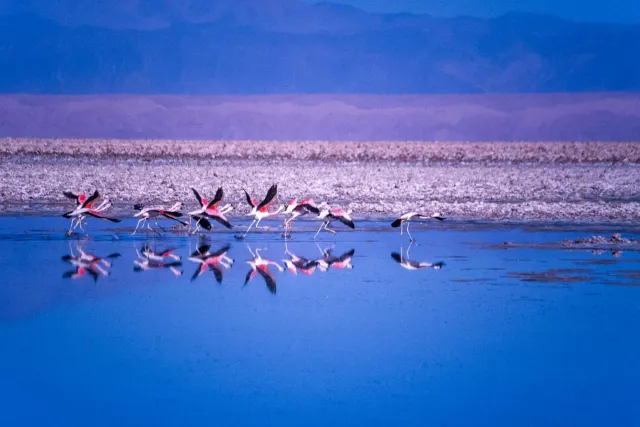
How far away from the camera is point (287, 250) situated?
14141 millimetres

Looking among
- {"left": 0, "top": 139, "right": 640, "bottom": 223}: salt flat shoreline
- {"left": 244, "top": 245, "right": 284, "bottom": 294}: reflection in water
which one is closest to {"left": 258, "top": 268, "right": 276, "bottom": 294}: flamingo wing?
{"left": 244, "top": 245, "right": 284, "bottom": 294}: reflection in water

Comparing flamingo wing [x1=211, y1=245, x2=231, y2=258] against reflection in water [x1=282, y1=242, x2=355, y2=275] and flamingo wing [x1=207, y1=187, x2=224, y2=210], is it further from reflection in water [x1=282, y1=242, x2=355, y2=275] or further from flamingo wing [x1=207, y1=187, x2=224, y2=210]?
reflection in water [x1=282, y1=242, x2=355, y2=275]

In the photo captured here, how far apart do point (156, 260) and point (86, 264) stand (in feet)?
3.24

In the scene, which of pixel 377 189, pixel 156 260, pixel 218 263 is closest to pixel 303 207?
pixel 218 263

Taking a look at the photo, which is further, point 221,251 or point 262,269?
point 221,251

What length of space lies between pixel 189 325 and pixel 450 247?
22.0ft

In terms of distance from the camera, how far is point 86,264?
12383 millimetres

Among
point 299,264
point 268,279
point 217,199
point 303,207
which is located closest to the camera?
point 268,279

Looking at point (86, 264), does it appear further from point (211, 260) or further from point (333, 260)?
point (333, 260)

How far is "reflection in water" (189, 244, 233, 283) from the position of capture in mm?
11742

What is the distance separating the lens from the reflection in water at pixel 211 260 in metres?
11.7

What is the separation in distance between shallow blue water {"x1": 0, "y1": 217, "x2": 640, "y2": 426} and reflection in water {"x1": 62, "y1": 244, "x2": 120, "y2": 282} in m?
0.10

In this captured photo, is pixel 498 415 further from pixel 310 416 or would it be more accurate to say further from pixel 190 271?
pixel 190 271

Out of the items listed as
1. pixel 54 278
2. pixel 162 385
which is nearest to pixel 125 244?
pixel 54 278
